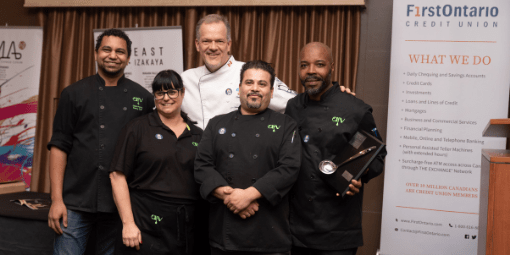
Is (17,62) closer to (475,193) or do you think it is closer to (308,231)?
(308,231)

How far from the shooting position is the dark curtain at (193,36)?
3693 millimetres

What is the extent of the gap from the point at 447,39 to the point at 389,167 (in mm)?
1148

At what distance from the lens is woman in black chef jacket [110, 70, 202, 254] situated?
1893mm

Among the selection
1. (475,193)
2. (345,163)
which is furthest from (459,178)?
(345,163)

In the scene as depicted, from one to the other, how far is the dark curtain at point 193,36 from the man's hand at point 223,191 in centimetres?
222

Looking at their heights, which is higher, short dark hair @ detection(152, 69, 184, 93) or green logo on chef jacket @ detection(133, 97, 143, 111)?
short dark hair @ detection(152, 69, 184, 93)

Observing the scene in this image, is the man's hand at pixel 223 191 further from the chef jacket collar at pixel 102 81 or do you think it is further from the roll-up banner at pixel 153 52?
the roll-up banner at pixel 153 52

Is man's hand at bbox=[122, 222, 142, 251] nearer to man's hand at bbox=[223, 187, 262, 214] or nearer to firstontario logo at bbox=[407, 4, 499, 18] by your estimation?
Result: man's hand at bbox=[223, 187, 262, 214]

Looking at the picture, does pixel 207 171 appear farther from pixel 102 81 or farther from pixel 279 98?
pixel 102 81

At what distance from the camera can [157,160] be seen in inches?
75.2

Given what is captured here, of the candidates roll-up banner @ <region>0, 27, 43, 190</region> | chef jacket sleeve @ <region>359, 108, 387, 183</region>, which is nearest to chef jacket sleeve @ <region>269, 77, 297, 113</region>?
chef jacket sleeve @ <region>359, 108, 387, 183</region>

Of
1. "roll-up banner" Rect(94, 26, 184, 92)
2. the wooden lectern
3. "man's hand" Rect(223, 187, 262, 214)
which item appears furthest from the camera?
"roll-up banner" Rect(94, 26, 184, 92)

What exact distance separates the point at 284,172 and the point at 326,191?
0.32 m

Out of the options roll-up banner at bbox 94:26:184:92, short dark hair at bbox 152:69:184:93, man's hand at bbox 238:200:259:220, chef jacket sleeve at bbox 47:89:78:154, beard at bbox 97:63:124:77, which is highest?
roll-up banner at bbox 94:26:184:92
